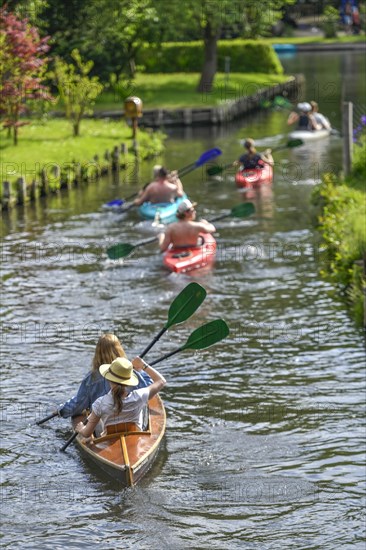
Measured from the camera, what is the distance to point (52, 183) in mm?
30828

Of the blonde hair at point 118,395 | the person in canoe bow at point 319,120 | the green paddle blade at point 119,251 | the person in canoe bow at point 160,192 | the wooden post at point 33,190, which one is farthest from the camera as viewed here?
the person in canoe bow at point 319,120

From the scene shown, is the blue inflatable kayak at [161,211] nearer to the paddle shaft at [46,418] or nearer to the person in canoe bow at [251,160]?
the person in canoe bow at [251,160]

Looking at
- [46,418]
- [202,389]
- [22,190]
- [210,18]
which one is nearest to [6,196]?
[22,190]

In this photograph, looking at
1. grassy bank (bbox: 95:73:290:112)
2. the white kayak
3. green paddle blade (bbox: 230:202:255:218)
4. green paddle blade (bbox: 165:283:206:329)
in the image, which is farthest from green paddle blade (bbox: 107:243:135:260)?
grassy bank (bbox: 95:73:290:112)

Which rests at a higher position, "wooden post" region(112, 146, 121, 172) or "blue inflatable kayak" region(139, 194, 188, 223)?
"blue inflatable kayak" region(139, 194, 188, 223)

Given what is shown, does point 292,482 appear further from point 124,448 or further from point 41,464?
point 41,464

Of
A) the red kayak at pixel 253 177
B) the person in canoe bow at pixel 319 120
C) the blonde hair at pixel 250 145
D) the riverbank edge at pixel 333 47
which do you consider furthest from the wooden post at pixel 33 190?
the riverbank edge at pixel 333 47

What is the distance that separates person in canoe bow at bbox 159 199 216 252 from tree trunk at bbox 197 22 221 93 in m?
28.7

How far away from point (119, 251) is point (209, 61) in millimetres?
29723

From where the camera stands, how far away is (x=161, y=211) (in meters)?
27.1

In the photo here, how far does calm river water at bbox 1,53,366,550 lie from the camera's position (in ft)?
42.0

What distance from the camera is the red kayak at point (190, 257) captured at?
22469 mm

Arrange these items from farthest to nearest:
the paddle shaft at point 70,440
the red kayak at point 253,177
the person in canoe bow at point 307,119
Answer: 1. the person in canoe bow at point 307,119
2. the red kayak at point 253,177
3. the paddle shaft at point 70,440

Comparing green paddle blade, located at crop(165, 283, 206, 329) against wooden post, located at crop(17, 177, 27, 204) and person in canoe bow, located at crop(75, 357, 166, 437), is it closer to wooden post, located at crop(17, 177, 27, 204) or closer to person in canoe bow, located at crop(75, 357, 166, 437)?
person in canoe bow, located at crop(75, 357, 166, 437)
